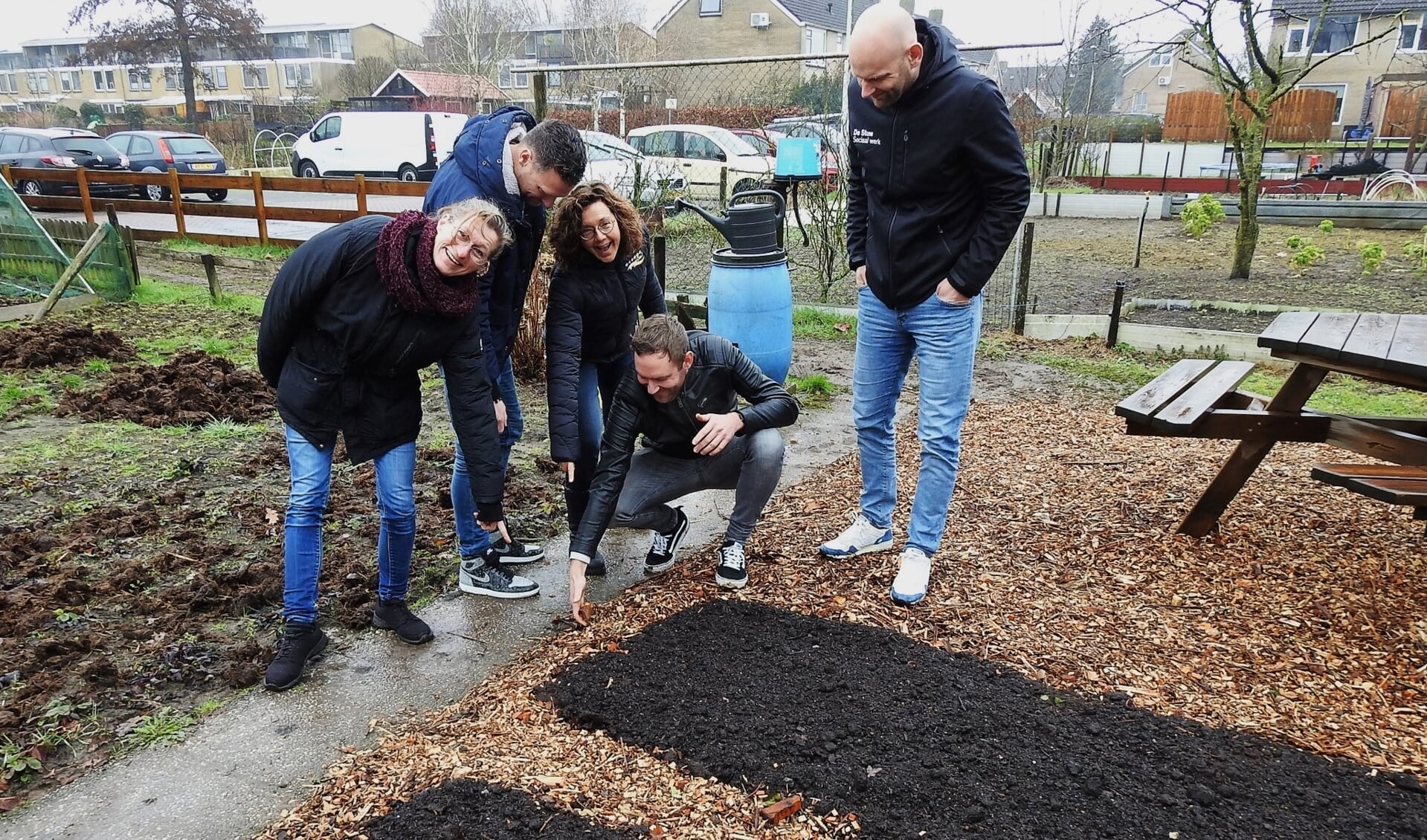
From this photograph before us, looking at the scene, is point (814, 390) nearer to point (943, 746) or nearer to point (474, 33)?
point (943, 746)

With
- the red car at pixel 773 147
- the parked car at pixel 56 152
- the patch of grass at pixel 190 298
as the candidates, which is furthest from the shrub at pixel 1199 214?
the parked car at pixel 56 152

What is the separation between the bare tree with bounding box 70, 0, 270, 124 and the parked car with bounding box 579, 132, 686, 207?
3546cm

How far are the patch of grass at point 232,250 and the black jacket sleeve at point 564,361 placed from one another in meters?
9.99

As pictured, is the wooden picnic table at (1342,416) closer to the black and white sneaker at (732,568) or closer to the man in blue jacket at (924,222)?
the man in blue jacket at (924,222)

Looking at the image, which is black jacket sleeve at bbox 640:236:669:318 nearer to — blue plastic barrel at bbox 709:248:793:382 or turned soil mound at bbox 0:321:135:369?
blue plastic barrel at bbox 709:248:793:382

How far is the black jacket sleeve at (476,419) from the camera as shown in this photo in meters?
2.96

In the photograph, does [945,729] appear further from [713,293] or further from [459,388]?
[713,293]

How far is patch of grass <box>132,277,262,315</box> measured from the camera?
29.5 feet

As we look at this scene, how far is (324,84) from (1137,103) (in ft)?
160

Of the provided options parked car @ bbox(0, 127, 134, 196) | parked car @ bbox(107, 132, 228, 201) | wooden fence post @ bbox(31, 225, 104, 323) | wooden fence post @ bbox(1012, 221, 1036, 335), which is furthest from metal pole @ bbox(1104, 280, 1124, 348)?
parked car @ bbox(0, 127, 134, 196)

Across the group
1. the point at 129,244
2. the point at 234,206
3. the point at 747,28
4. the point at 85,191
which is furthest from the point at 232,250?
the point at 747,28

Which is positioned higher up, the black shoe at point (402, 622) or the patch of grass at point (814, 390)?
the patch of grass at point (814, 390)

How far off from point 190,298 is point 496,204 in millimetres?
7727

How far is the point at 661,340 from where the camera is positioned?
9.84 feet
